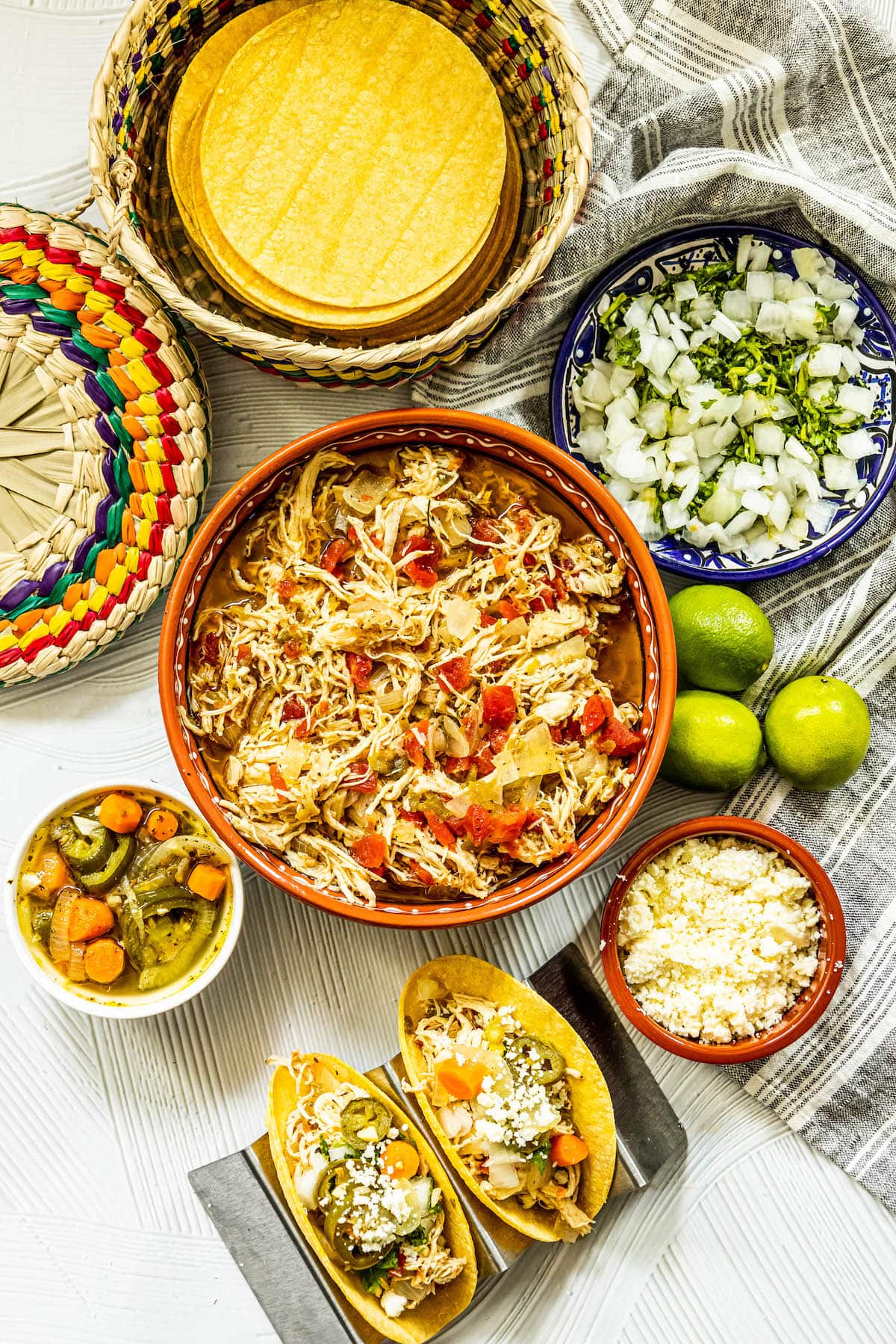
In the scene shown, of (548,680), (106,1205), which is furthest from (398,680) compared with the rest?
(106,1205)

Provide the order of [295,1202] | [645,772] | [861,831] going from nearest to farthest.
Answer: [645,772] → [295,1202] → [861,831]

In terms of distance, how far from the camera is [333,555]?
2633 millimetres

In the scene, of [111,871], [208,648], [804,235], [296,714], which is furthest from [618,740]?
[804,235]

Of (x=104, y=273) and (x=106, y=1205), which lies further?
(x=106, y=1205)

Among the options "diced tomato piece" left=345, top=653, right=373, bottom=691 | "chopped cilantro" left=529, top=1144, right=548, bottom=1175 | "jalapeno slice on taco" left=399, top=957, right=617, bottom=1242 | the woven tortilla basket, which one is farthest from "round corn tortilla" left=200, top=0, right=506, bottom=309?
"chopped cilantro" left=529, top=1144, right=548, bottom=1175

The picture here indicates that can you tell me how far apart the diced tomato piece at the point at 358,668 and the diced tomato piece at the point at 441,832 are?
38 cm

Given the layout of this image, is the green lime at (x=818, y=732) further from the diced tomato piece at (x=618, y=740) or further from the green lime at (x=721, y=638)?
the diced tomato piece at (x=618, y=740)

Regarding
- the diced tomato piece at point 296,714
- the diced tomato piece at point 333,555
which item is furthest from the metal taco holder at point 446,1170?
the diced tomato piece at point 333,555

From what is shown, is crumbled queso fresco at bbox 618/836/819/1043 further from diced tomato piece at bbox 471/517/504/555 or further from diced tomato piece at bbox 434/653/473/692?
diced tomato piece at bbox 471/517/504/555

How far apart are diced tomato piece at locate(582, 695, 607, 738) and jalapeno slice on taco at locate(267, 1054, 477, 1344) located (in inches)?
47.2

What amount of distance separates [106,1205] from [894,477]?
3187mm

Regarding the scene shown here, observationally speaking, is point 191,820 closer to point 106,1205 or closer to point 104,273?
point 106,1205

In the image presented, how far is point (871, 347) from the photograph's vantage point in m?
2.91

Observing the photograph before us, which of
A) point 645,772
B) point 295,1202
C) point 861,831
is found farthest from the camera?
point 861,831
